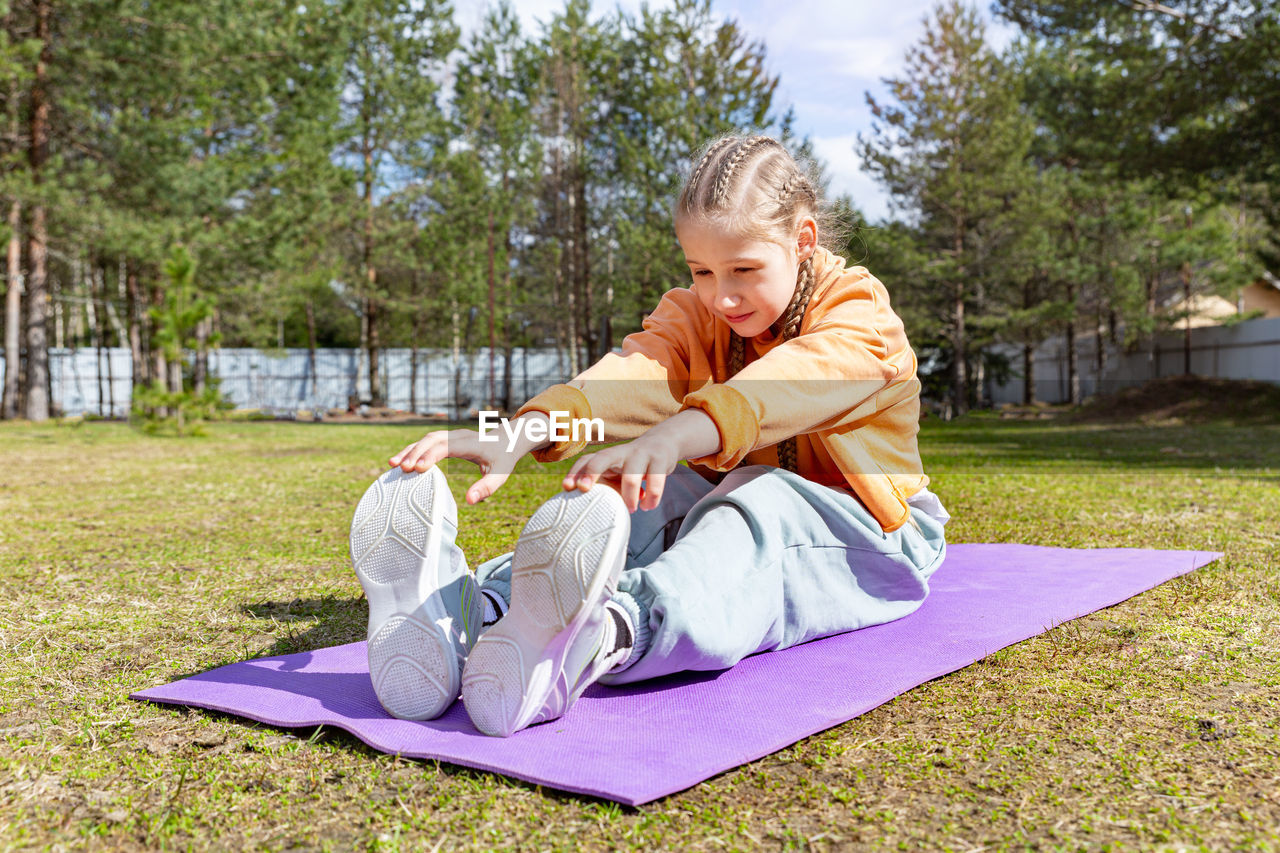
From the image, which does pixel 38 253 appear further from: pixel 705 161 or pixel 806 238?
pixel 806 238

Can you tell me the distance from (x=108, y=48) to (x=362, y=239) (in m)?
9.65

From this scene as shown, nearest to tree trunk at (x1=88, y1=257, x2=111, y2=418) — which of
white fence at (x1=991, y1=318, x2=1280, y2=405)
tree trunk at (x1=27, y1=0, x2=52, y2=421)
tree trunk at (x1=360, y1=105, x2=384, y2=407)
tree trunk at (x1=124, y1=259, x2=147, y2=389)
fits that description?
tree trunk at (x1=124, y1=259, x2=147, y2=389)

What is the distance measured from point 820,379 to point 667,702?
630mm

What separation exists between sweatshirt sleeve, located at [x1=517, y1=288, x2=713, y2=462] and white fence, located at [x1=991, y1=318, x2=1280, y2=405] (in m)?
18.3

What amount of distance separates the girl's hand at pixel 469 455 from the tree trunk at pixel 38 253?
14.0m

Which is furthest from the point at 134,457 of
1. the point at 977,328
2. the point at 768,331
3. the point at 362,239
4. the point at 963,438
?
the point at 977,328

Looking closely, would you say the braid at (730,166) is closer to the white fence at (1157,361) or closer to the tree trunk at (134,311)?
the tree trunk at (134,311)

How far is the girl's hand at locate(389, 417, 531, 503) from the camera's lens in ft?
4.99

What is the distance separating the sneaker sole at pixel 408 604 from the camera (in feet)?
4.90

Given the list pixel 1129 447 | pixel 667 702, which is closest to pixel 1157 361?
pixel 1129 447

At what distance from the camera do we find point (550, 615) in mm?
1346

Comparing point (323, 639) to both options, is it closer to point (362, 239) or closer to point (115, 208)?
point (115, 208)

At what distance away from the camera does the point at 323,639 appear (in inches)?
82.5

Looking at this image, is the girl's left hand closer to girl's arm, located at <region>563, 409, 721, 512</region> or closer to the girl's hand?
girl's arm, located at <region>563, 409, 721, 512</region>
